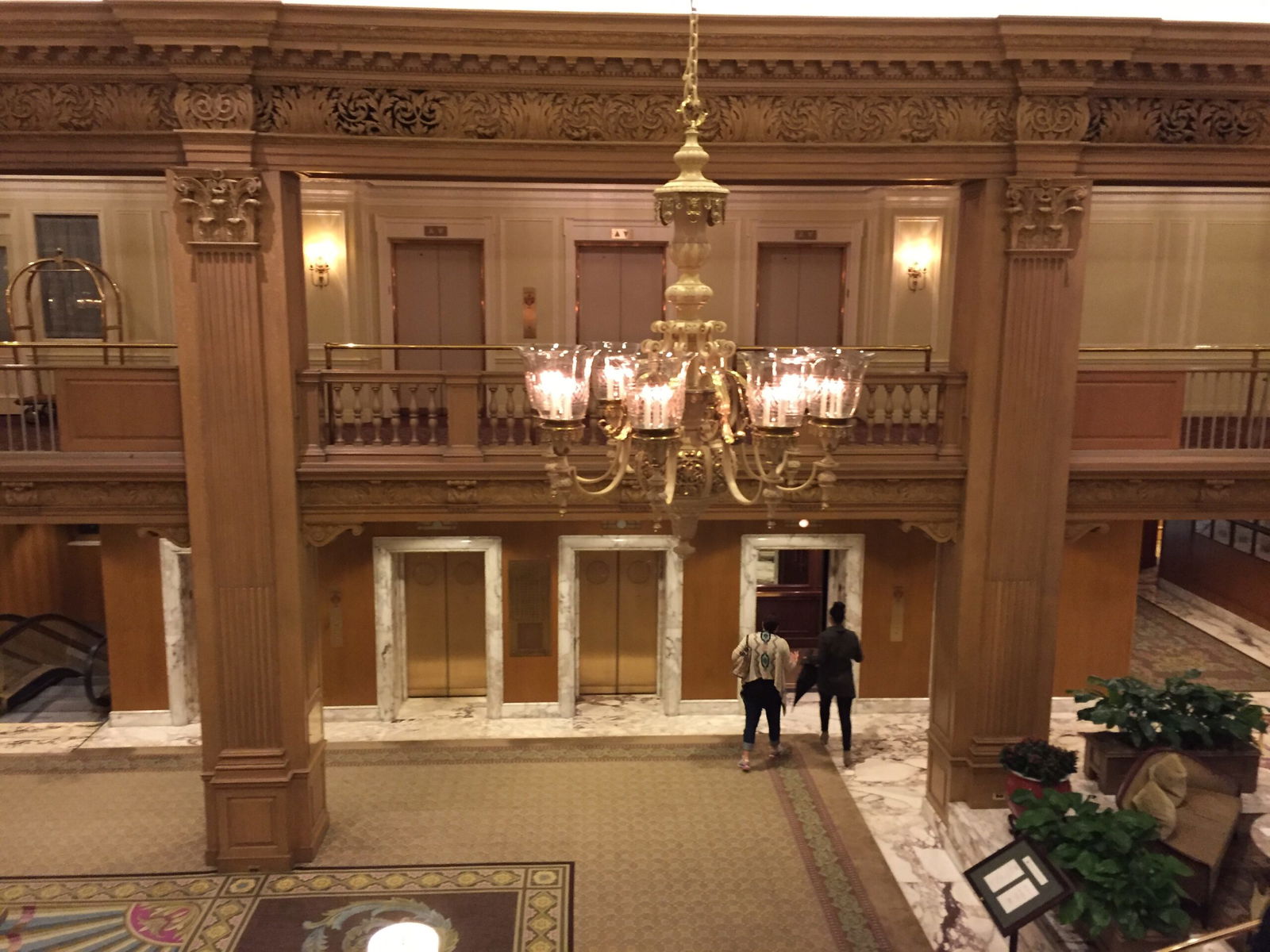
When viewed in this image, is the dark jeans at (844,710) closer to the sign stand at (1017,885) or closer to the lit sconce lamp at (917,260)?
the sign stand at (1017,885)

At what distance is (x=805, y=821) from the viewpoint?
798 centimetres

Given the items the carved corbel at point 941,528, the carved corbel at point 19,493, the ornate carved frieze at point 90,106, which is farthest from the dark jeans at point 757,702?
the ornate carved frieze at point 90,106

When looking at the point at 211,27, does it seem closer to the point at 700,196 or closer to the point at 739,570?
the point at 700,196

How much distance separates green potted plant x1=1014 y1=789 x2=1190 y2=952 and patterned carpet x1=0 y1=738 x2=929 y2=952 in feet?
4.34

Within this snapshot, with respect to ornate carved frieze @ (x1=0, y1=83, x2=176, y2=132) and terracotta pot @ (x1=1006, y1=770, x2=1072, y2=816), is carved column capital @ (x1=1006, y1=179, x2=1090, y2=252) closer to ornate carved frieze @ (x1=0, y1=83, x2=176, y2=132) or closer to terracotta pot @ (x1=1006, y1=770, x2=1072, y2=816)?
terracotta pot @ (x1=1006, y1=770, x2=1072, y2=816)

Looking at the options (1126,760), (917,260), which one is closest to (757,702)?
(1126,760)

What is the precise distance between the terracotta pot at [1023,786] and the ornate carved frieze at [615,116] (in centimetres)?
460

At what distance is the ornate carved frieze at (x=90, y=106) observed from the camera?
6469 mm

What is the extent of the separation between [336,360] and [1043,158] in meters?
7.07

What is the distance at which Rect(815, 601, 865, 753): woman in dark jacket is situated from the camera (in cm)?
880

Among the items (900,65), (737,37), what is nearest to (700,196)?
(737,37)

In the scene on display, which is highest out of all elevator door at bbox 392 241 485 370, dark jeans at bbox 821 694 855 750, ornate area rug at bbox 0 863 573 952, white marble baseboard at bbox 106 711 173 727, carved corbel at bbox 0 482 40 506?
elevator door at bbox 392 241 485 370

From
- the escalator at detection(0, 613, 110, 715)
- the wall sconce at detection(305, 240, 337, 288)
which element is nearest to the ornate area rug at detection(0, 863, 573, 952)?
the escalator at detection(0, 613, 110, 715)

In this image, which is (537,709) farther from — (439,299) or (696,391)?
(696,391)
